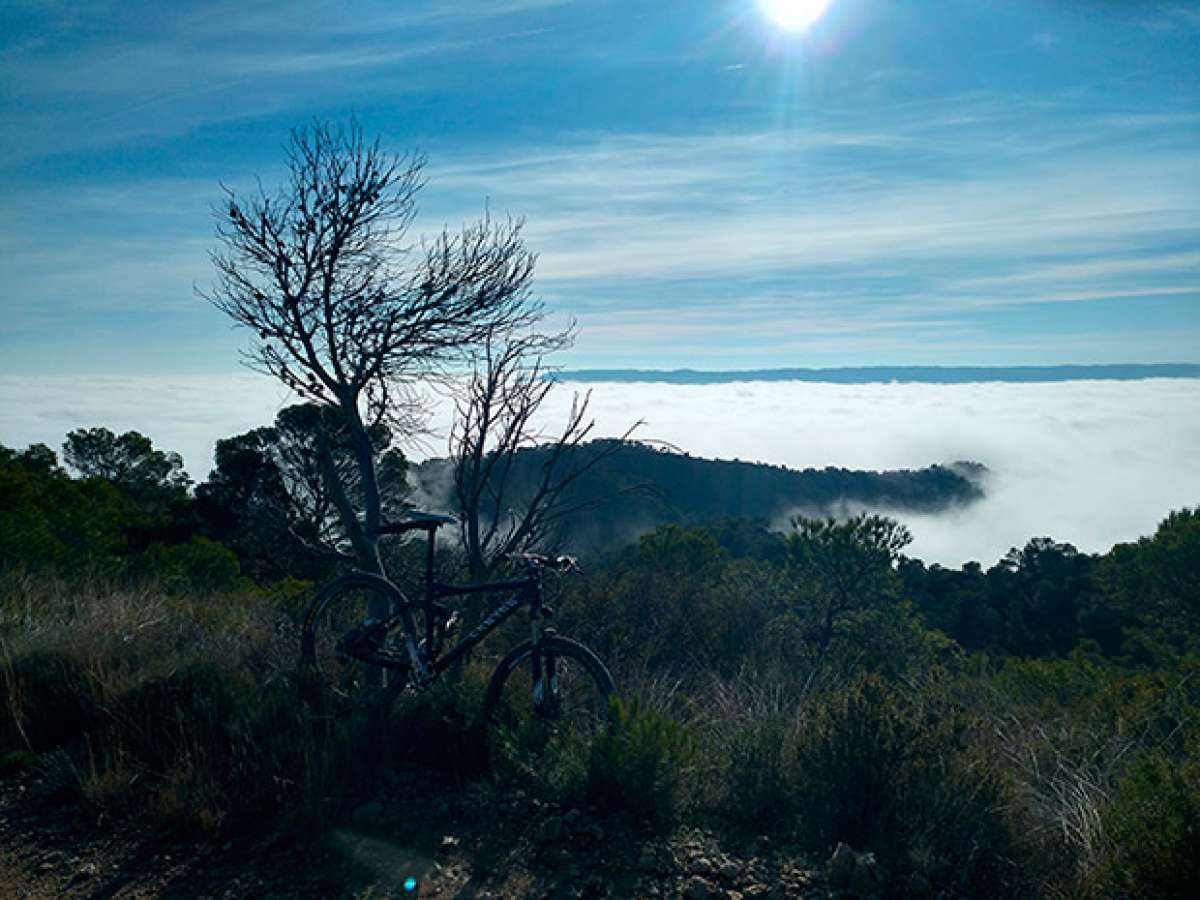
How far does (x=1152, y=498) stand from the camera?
579 feet

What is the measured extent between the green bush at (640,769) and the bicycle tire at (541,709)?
19 cm

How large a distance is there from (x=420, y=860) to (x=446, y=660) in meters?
1.22

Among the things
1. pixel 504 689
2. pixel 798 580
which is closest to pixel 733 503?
pixel 798 580

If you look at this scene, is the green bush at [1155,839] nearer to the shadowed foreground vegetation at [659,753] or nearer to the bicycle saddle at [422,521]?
the shadowed foreground vegetation at [659,753]

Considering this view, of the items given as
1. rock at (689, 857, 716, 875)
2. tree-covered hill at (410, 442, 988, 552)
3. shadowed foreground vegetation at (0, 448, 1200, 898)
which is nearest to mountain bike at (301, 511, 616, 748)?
shadowed foreground vegetation at (0, 448, 1200, 898)

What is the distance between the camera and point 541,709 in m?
4.38

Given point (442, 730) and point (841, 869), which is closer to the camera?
point (841, 869)

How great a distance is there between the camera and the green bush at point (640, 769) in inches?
147

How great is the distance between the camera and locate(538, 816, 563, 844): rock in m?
3.60

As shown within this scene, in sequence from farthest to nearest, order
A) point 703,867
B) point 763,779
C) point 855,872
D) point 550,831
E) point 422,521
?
point 422,521 → point 763,779 → point 550,831 → point 703,867 → point 855,872

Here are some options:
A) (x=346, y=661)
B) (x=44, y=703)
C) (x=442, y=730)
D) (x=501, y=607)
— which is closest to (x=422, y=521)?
(x=501, y=607)

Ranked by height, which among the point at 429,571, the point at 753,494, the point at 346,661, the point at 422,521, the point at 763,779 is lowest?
the point at 763,779

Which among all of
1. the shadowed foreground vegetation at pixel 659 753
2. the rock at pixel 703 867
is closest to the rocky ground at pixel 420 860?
the rock at pixel 703 867

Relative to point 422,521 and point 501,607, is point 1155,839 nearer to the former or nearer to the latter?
point 501,607
